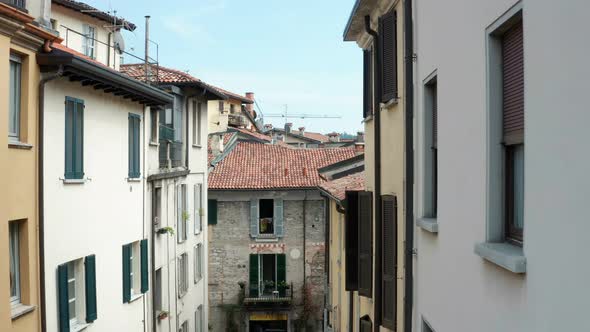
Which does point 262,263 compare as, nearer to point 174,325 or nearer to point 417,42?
point 174,325

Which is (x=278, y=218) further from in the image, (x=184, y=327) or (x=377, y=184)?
(x=377, y=184)

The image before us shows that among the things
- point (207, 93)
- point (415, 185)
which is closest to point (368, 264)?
point (415, 185)

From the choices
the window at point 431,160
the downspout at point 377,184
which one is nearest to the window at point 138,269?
the downspout at point 377,184

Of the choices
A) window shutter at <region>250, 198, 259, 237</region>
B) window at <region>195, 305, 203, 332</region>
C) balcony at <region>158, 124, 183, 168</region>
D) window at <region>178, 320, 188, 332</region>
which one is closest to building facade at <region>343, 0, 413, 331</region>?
balcony at <region>158, 124, 183, 168</region>

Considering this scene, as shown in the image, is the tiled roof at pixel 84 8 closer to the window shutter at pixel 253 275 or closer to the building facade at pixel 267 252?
the building facade at pixel 267 252

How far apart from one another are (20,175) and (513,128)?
8339 millimetres

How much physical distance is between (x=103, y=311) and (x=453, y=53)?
10980 mm

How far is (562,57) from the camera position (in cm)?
345

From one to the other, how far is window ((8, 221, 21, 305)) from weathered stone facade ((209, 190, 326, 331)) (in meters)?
22.6

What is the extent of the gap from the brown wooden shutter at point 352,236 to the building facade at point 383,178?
2cm

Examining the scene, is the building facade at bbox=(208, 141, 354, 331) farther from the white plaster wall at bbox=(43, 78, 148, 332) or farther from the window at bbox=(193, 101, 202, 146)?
the white plaster wall at bbox=(43, 78, 148, 332)

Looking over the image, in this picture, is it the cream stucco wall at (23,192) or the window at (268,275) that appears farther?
the window at (268,275)

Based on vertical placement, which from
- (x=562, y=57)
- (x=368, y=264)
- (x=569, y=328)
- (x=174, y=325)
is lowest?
(x=174, y=325)

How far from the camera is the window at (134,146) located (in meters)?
16.7
